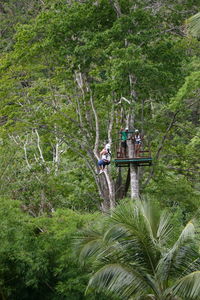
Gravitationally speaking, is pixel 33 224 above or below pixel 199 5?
below

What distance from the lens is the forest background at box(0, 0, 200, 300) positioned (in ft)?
51.9

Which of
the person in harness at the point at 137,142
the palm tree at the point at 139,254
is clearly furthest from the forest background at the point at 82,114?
the palm tree at the point at 139,254

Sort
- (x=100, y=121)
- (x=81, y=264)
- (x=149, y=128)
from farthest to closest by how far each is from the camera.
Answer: (x=100, y=121) < (x=149, y=128) < (x=81, y=264)

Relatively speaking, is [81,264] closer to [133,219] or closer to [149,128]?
[133,219]

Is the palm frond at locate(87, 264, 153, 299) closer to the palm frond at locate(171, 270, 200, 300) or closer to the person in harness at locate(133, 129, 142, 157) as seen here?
the palm frond at locate(171, 270, 200, 300)

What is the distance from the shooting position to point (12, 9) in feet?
133

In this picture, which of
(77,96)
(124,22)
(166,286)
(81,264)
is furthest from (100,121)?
(166,286)

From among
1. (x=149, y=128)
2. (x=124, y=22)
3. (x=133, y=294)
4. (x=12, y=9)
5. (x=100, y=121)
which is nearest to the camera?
(x=133, y=294)

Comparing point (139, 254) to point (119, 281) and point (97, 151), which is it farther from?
point (97, 151)

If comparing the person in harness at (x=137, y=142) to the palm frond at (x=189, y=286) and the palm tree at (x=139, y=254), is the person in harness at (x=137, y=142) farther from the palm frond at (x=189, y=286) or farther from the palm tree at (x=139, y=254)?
the palm frond at (x=189, y=286)

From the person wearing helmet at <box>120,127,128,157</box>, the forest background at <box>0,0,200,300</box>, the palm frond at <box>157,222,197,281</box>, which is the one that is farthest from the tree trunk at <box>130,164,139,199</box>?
the palm frond at <box>157,222,197,281</box>

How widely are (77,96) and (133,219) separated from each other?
968 centimetres

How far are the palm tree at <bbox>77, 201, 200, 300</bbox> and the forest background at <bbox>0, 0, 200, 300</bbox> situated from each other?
1612 millimetres

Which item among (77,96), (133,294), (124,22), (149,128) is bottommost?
(133,294)
